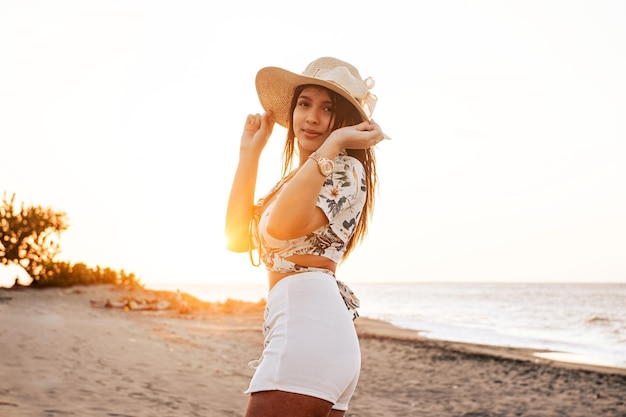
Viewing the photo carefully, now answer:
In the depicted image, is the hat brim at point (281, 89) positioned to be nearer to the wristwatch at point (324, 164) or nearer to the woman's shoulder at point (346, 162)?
the woman's shoulder at point (346, 162)

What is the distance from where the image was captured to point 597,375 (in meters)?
12.4

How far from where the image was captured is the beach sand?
21.4 ft

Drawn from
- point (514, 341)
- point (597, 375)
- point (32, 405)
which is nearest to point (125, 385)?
point (32, 405)

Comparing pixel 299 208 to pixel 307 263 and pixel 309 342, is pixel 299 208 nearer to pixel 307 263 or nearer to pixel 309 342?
pixel 307 263

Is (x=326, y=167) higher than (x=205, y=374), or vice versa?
(x=326, y=167)

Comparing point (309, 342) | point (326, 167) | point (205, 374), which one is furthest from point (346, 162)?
point (205, 374)

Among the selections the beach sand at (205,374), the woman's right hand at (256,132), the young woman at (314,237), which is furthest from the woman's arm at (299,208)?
the beach sand at (205,374)

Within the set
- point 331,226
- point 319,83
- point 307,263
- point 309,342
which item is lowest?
point 309,342

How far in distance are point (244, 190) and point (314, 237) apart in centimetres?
56

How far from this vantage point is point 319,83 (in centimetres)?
226

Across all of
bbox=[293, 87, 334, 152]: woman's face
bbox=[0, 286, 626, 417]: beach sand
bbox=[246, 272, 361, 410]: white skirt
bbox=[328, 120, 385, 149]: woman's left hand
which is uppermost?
bbox=[293, 87, 334, 152]: woman's face

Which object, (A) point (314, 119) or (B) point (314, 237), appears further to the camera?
(A) point (314, 119)

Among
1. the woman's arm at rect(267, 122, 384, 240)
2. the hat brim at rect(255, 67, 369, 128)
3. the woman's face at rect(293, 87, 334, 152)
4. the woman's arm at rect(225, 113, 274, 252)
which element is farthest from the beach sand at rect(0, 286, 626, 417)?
the woman's arm at rect(267, 122, 384, 240)

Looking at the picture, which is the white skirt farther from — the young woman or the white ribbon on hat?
the white ribbon on hat
